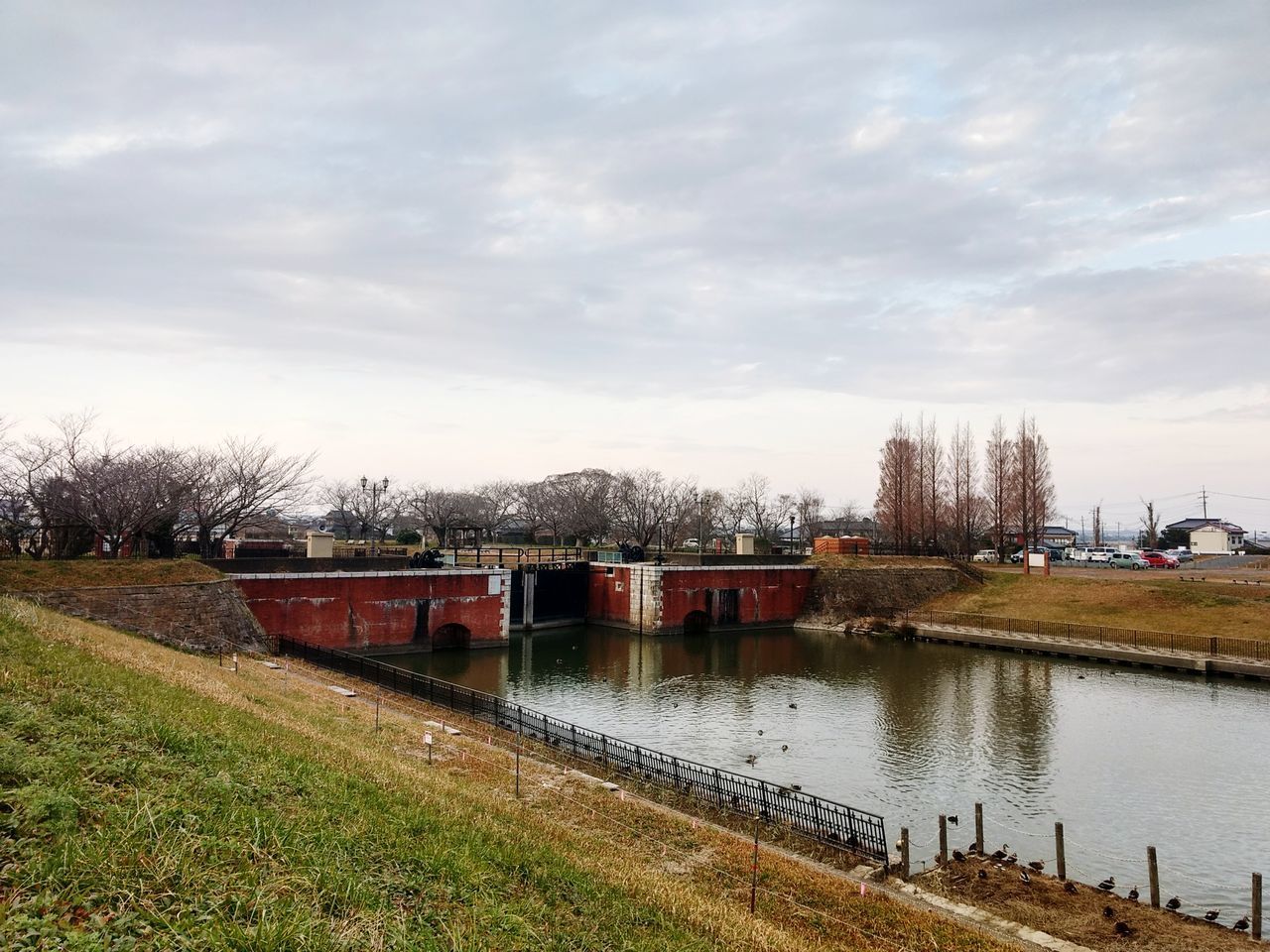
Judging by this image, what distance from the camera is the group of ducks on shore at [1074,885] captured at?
539 inches

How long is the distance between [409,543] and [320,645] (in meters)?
48.8

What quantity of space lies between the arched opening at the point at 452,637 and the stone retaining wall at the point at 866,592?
25338mm

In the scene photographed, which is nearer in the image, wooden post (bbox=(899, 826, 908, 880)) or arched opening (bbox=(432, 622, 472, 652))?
wooden post (bbox=(899, 826, 908, 880))

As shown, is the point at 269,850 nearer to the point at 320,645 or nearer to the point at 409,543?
the point at 320,645

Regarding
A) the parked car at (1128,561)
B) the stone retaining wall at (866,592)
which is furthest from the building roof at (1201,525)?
the stone retaining wall at (866,592)

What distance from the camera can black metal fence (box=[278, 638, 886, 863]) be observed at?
17.0 m

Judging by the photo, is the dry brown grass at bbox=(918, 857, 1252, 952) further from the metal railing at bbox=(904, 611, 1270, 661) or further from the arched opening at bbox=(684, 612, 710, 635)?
the arched opening at bbox=(684, 612, 710, 635)

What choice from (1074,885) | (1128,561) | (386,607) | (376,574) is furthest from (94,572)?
(1128,561)

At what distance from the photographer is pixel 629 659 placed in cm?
4441

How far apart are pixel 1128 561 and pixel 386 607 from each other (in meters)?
66.7

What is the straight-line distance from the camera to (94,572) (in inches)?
1225

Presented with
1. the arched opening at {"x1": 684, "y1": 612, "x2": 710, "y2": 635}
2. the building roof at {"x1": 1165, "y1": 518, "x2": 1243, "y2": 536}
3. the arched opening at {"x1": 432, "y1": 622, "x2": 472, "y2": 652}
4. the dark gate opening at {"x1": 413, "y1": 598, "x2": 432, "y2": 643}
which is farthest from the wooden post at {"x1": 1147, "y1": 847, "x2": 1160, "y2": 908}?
the building roof at {"x1": 1165, "y1": 518, "x2": 1243, "y2": 536}

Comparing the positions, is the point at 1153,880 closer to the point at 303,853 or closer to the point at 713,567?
the point at 303,853

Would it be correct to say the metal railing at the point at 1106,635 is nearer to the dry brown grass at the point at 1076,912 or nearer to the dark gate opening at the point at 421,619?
the dry brown grass at the point at 1076,912
